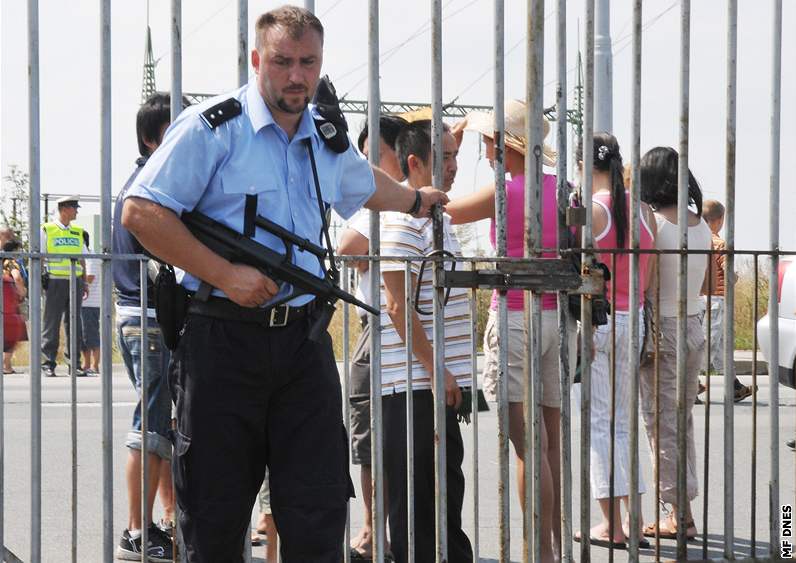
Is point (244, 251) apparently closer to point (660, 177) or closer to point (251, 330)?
point (251, 330)

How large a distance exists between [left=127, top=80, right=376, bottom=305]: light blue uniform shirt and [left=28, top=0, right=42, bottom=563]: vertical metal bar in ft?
1.65

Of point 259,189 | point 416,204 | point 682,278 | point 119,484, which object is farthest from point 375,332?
point 119,484

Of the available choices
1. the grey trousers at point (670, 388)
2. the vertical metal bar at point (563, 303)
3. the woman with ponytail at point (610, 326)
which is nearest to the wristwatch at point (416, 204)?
the vertical metal bar at point (563, 303)

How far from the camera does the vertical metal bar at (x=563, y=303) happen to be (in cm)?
430

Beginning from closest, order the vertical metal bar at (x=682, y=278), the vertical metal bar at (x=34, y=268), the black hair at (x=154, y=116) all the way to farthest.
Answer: the vertical metal bar at (x=34, y=268), the vertical metal bar at (x=682, y=278), the black hair at (x=154, y=116)

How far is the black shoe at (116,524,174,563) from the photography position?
560 centimetres

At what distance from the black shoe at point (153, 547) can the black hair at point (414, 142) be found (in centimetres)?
194

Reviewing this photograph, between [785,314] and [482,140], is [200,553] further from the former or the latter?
[785,314]

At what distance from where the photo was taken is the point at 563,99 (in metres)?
4.25

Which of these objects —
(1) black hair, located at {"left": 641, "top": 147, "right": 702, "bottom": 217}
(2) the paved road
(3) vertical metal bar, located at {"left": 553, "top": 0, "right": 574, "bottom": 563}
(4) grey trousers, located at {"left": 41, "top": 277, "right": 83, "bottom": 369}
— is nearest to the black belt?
(3) vertical metal bar, located at {"left": 553, "top": 0, "right": 574, "bottom": 563}

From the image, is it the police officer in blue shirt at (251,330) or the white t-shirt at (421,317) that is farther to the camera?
the white t-shirt at (421,317)

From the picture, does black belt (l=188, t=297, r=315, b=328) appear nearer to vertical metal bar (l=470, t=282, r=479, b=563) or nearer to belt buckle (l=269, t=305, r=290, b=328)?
belt buckle (l=269, t=305, r=290, b=328)

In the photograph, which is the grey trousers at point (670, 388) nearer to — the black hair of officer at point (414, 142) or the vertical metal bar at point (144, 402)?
the black hair of officer at point (414, 142)

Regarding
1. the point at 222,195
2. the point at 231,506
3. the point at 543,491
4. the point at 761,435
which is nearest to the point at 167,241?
the point at 222,195
